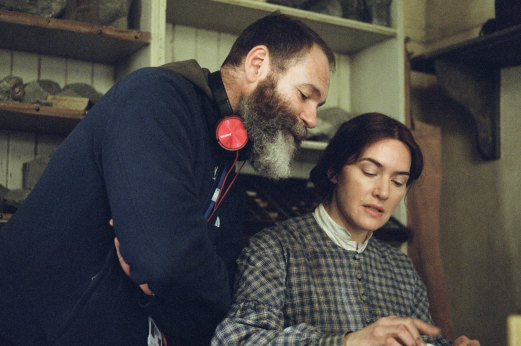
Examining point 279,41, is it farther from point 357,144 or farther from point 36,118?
point 36,118

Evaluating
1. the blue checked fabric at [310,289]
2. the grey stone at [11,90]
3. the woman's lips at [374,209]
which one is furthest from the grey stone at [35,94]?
the woman's lips at [374,209]

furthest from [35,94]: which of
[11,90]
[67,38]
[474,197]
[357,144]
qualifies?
[474,197]

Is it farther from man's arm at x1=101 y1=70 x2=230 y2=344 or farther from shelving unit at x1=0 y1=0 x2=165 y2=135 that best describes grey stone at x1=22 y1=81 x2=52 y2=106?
man's arm at x1=101 y1=70 x2=230 y2=344

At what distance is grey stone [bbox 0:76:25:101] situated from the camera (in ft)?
6.43

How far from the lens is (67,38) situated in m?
2.14

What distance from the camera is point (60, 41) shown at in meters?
2.18

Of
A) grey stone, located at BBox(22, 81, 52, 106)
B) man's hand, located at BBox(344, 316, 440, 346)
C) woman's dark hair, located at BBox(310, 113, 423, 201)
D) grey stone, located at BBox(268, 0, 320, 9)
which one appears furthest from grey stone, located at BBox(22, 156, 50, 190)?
man's hand, located at BBox(344, 316, 440, 346)

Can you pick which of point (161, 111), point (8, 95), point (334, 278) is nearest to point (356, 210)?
point (334, 278)

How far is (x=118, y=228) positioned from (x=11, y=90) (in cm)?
112

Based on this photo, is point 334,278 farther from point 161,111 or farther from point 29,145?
point 29,145

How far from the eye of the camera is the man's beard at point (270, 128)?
1507 millimetres

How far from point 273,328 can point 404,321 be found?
37 cm

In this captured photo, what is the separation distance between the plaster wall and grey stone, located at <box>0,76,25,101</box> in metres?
2.04

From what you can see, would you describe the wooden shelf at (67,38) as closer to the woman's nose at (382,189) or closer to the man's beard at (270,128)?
the man's beard at (270,128)
